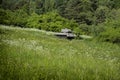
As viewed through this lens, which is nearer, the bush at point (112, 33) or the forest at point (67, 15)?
the bush at point (112, 33)

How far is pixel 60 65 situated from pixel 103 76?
2.80ft

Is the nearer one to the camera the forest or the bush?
the bush

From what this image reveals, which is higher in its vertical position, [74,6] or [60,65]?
[60,65]

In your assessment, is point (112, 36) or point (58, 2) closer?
point (112, 36)

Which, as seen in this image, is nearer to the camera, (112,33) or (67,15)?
(112,33)

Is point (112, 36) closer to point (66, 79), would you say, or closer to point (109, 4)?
point (66, 79)

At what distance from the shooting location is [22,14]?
147 feet

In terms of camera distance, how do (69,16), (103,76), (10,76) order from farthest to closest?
1. (69,16)
2. (103,76)
3. (10,76)

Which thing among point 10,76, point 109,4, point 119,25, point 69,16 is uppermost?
point 10,76

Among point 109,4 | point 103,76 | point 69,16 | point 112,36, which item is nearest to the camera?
point 103,76

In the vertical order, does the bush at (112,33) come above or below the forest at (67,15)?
above

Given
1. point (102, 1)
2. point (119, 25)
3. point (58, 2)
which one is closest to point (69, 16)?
point (102, 1)

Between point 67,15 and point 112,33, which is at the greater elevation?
point 112,33

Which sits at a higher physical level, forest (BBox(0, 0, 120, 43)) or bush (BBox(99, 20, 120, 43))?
bush (BBox(99, 20, 120, 43))
